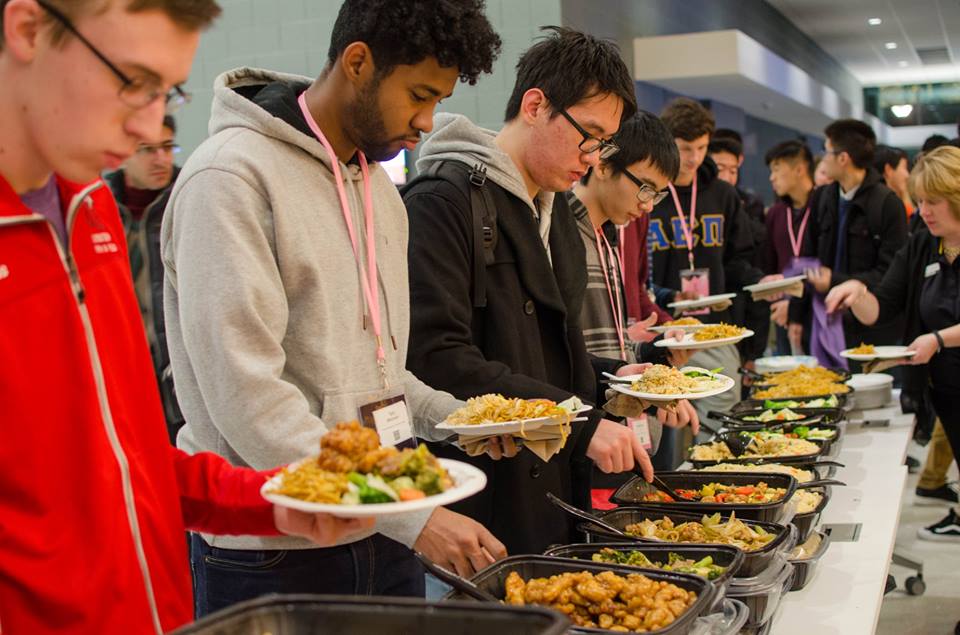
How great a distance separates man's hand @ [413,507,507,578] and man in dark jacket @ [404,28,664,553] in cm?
41

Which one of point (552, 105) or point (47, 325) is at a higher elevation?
point (552, 105)

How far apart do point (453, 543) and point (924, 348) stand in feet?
9.51

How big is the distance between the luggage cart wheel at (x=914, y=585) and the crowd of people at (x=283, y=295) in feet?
6.09

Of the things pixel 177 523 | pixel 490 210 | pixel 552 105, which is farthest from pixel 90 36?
pixel 552 105

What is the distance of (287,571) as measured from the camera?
61.5 inches

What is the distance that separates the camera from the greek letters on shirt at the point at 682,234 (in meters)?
4.95

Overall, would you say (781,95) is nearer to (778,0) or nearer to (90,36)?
(778,0)

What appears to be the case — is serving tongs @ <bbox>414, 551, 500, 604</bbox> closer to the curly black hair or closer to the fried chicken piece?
the fried chicken piece

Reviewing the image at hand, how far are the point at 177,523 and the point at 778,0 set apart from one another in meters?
11.8

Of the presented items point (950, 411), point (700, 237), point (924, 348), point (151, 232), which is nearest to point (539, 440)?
point (151, 232)

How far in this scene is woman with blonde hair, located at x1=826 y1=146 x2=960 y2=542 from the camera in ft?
13.3

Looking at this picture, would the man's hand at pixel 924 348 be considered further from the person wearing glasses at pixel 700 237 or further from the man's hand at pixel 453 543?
the man's hand at pixel 453 543

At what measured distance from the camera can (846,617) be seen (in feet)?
6.47

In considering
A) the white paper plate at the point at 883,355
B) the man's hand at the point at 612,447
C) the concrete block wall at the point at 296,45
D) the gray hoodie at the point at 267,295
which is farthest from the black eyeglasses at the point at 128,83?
the concrete block wall at the point at 296,45
